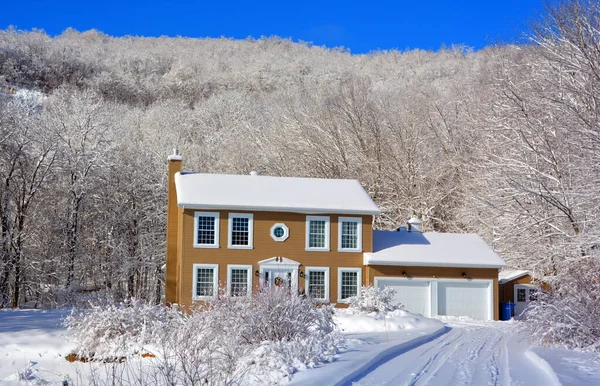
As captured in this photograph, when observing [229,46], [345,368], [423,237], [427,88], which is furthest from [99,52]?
[345,368]

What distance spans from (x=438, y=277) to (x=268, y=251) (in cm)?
684

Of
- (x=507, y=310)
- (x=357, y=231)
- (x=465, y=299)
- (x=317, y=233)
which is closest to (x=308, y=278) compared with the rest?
(x=317, y=233)

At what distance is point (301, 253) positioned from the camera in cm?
2753

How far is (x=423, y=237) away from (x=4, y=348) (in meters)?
17.7

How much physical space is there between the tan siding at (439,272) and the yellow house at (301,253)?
4 centimetres

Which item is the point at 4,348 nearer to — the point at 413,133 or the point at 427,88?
the point at 413,133

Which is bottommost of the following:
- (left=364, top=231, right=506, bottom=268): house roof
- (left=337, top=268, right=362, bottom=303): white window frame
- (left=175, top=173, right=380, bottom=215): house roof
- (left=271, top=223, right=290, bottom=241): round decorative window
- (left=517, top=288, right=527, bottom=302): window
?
(left=517, top=288, right=527, bottom=302): window

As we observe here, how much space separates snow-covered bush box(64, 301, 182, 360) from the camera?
17.8m

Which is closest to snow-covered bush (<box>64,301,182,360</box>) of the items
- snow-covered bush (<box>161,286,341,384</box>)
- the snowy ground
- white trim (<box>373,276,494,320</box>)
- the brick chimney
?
the snowy ground

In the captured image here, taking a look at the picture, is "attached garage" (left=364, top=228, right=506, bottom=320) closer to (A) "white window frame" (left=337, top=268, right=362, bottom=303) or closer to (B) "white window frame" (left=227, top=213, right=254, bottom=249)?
(A) "white window frame" (left=337, top=268, right=362, bottom=303)

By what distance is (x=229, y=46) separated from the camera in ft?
341

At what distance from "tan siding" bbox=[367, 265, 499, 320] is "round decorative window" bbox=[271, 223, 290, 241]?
140 inches

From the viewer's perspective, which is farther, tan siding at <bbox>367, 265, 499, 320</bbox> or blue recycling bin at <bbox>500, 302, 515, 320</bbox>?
blue recycling bin at <bbox>500, 302, 515, 320</bbox>

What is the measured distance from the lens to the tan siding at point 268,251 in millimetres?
26719
